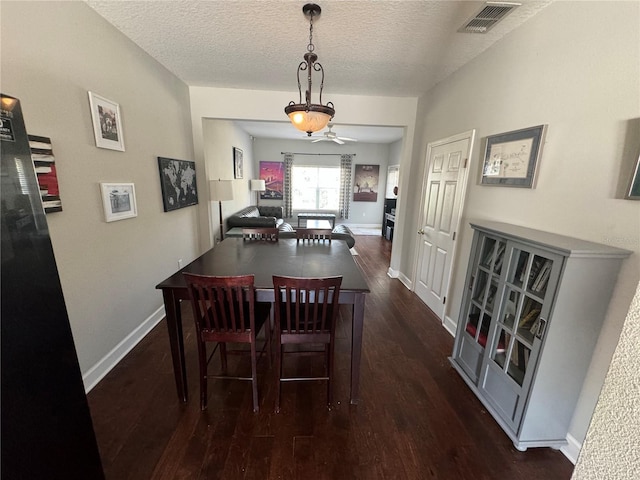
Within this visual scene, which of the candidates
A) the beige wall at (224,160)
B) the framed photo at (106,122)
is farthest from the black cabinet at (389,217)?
the framed photo at (106,122)

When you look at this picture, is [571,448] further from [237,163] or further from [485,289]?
[237,163]

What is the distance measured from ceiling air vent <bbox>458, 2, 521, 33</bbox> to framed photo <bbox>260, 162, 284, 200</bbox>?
21.1ft

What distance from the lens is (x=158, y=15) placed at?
1.98 m

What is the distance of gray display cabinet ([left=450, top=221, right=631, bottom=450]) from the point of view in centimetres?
133

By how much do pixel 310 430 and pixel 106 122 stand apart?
2.71m

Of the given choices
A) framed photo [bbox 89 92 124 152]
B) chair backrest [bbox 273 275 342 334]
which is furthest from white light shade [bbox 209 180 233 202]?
chair backrest [bbox 273 275 342 334]

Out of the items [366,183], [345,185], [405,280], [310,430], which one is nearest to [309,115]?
[310,430]

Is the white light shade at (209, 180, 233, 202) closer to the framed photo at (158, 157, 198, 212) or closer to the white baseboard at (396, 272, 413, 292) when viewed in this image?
the framed photo at (158, 157, 198, 212)

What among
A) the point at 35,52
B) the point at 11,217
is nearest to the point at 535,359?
the point at 11,217

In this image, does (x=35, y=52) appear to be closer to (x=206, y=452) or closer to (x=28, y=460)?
(x=28, y=460)

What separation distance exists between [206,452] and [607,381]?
1.84 metres

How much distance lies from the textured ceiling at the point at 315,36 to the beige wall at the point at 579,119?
0.95 ft

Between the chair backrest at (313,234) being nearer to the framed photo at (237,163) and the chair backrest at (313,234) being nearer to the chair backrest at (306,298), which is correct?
the chair backrest at (306,298)

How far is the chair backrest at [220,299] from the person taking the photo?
1474 millimetres
